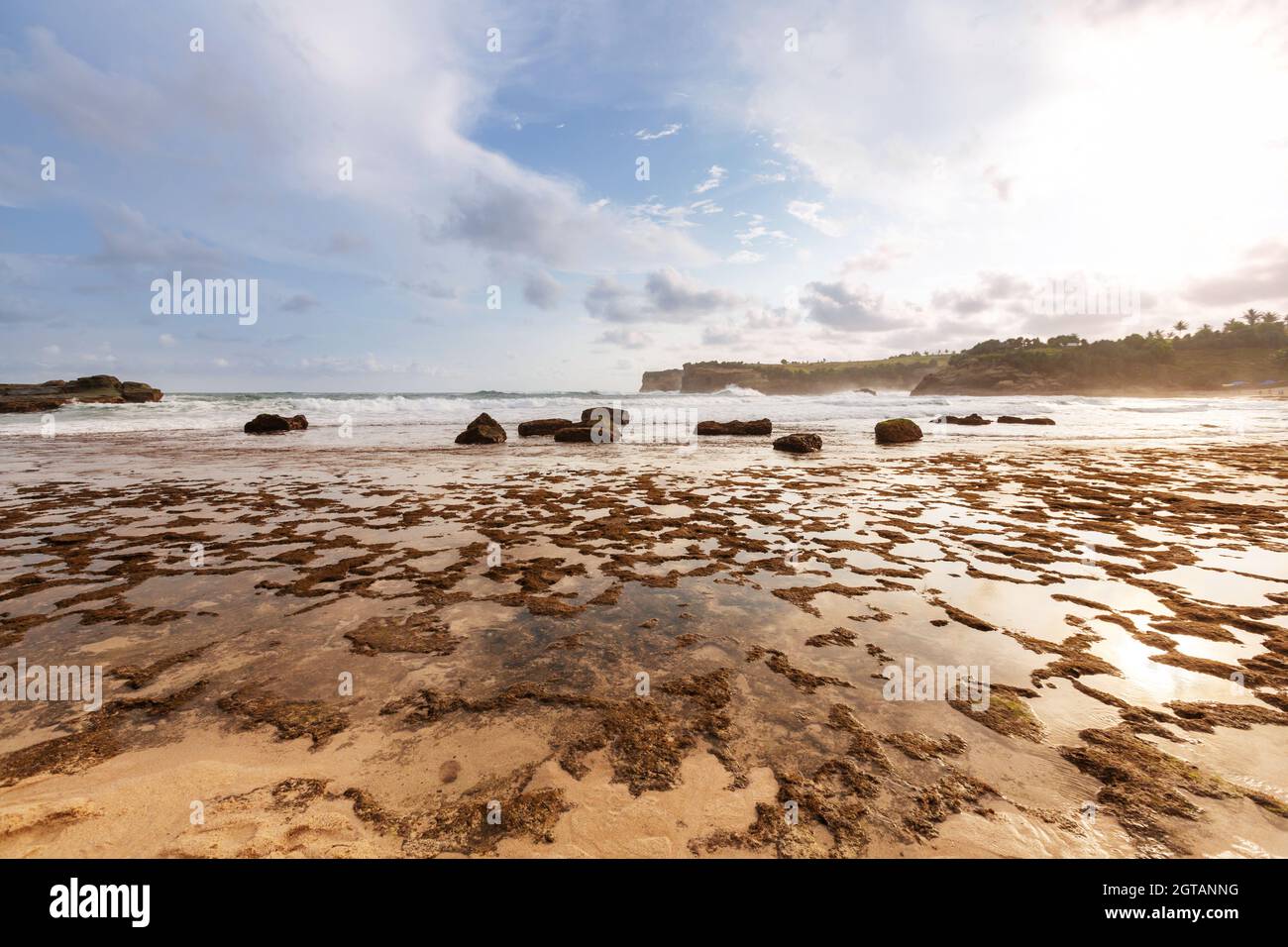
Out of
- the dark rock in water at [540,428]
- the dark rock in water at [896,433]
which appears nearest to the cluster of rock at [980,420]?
the dark rock in water at [896,433]

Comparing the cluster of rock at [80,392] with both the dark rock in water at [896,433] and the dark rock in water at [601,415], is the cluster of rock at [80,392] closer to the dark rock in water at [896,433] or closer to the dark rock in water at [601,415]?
the dark rock in water at [601,415]

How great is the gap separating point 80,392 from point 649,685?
221 feet

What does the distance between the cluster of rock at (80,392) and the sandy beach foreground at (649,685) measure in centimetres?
5101

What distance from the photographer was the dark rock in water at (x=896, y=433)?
19781 mm

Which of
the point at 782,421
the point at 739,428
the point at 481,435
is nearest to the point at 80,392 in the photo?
the point at 481,435

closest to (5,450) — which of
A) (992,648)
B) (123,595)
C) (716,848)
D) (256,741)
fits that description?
(123,595)

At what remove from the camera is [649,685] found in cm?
325

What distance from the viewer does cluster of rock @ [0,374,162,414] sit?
127 ft

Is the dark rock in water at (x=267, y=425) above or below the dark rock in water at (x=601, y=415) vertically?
below

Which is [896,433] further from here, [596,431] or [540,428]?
[540,428]

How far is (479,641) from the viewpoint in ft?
12.5

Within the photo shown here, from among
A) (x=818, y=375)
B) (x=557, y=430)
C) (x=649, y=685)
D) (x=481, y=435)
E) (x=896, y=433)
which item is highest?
(x=818, y=375)

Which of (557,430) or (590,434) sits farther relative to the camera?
(557,430)
